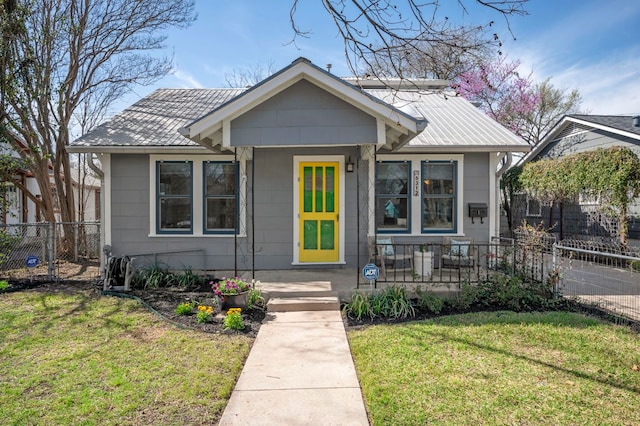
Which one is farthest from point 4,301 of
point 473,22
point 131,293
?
point 473,22

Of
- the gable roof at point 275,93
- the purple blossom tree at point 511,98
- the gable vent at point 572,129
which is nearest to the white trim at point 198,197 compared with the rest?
the gable roof at point 275,93

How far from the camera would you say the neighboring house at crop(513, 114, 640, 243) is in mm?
10922

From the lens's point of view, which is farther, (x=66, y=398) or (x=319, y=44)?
(x=319, y=44)

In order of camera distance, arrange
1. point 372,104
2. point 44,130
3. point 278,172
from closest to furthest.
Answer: point 372,104 → point 278,172 → point 44,130

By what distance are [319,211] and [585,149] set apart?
36.6 ft

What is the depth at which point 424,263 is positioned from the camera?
696cm

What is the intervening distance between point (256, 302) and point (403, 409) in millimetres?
3338

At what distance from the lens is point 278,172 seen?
7754mm

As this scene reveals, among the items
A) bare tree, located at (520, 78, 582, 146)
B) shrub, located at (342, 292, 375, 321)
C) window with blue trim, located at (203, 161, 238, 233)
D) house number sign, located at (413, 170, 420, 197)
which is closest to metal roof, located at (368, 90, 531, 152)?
house number sign, located at (413, 170, 420, 197)

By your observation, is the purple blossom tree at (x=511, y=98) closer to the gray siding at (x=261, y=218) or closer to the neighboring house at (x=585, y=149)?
the neighboring house at (x=585, y=149)

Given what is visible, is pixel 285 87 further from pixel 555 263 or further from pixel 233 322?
pixel 555 263

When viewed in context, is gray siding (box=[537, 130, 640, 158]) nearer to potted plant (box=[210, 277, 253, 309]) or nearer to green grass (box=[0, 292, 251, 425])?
potted plant (box=[210, 277, 253, 309])

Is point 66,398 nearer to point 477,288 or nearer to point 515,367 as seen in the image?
point 515,367

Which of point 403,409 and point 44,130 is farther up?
point 44,130
